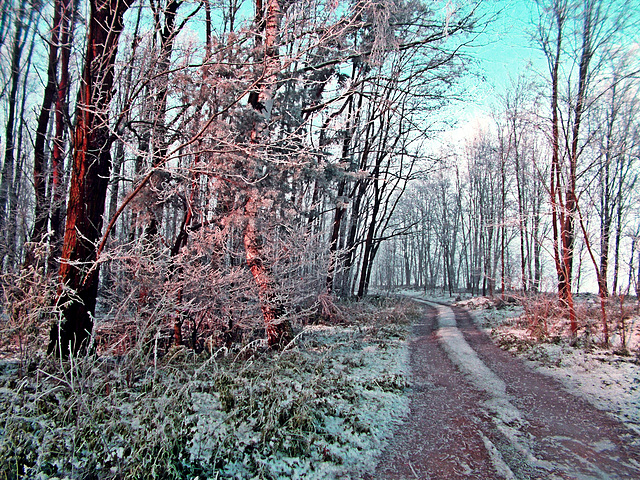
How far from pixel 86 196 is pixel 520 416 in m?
7.18

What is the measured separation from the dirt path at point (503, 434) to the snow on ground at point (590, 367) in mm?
318

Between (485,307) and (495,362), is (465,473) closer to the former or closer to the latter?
(495,362)

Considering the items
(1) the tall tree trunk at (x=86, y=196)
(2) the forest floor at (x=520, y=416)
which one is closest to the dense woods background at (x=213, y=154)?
(1) the tall tree trunk at (x=86, y=196)

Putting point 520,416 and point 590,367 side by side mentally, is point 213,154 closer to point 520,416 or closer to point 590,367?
point 520,416

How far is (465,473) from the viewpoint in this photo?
3424 millimetres

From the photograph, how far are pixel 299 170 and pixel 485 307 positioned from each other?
16515 mm

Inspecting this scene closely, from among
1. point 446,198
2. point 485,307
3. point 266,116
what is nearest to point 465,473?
point 266,116

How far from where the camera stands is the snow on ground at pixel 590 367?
5.29m

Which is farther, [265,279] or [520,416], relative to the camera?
[265,279]

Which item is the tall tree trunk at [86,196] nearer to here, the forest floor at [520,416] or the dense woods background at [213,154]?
the dense woods background at [213,154]

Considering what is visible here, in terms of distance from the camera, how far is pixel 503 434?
168 inches

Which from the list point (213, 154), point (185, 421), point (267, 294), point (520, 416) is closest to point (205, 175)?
point (213, 154)

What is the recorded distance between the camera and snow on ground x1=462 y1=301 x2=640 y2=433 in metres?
5.29

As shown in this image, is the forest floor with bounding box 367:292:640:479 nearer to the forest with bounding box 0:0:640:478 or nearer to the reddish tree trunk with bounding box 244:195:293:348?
the forest with bounding box 0:0:640:478
